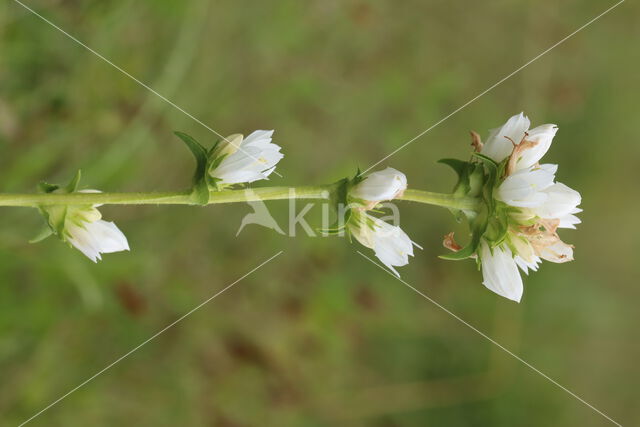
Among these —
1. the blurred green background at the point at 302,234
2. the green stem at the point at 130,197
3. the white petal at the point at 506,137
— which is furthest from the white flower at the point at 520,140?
the blurred green background at the point at 302,234

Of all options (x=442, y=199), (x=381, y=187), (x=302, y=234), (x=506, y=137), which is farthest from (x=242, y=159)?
(x=302, y=234)

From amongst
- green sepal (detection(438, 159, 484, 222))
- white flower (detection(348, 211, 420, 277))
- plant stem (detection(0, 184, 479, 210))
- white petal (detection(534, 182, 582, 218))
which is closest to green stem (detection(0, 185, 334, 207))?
plant stem (detection(0, 184, 479, 210))

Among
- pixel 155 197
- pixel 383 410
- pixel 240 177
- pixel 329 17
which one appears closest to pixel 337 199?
pixel 240 177

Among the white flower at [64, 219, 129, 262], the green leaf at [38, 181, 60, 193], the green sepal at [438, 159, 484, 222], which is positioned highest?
the green sepal at [438, 159, 484, 222]

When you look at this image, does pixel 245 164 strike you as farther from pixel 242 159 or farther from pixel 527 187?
pixel 527 187

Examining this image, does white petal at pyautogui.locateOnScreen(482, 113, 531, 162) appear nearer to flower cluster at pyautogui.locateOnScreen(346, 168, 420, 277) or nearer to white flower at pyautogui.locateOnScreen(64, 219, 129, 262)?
flower cluster at pyautogui.locateOnScreen(346, 168, 420, 277)

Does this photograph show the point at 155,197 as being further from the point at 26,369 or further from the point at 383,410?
the point at 383,410
